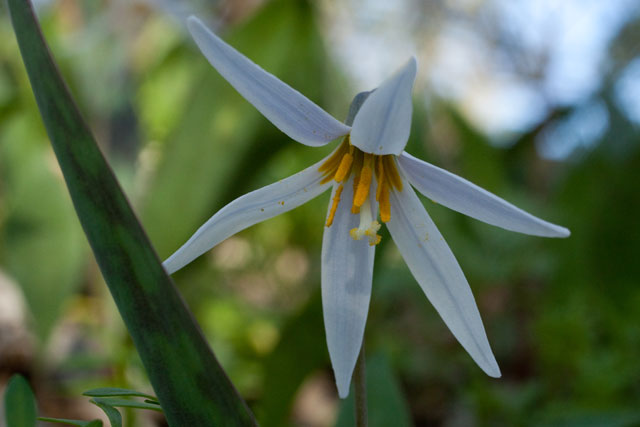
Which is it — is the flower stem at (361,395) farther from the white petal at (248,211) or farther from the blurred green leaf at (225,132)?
the blurred green leaf at (225,132)

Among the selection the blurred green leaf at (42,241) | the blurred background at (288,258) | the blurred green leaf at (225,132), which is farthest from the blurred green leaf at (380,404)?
the blurred green leaf at (42,241)

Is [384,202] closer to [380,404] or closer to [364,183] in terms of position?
[364,183]

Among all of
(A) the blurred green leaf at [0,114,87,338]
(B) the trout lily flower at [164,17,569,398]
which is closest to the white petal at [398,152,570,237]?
(B) the trout lily flower at [164,17,569,398]

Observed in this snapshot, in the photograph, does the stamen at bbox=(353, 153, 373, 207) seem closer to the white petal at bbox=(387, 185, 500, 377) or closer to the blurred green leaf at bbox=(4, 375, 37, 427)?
the white petal at bbox=(387, 185, 500, 377)

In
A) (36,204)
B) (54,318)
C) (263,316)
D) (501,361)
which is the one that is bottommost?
(501,361)

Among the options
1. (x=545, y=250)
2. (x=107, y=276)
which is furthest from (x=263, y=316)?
(x=107, y=276)

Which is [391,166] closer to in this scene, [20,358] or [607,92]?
[20,358]
